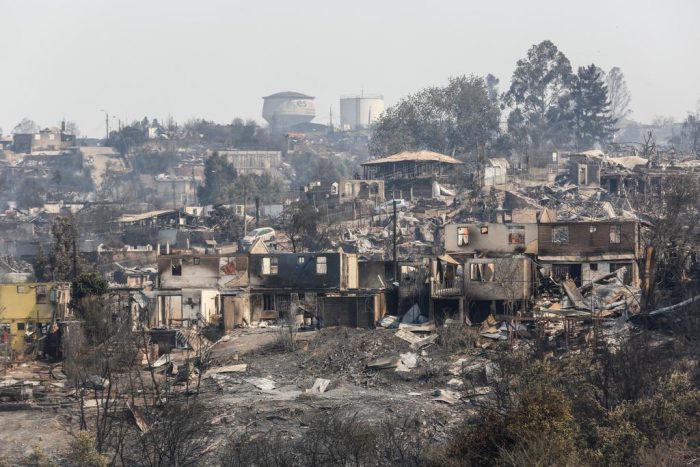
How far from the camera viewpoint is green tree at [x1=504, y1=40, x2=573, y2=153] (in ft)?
366

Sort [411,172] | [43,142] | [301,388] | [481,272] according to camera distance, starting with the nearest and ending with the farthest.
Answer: [301,388], [481,272], [411,172], [43,142]

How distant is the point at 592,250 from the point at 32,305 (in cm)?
1824

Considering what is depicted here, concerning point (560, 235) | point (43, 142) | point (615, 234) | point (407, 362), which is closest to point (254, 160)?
point (43, 142)

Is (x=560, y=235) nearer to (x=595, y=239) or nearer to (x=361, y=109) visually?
(x=595, y=239)

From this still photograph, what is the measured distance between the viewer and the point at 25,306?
162ft

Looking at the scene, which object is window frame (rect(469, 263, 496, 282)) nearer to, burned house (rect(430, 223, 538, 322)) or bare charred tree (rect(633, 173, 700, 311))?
burned house (rect(430, 223, 538, 322))

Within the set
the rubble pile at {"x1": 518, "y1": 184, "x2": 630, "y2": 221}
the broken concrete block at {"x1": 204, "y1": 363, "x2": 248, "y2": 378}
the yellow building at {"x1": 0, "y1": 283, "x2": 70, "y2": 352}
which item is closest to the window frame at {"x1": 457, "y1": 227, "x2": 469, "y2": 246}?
the broken concrete block at {"x1": 204, "y1": 363, "x2": 248, "y2": 378}

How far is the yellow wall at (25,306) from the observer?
48.8 m

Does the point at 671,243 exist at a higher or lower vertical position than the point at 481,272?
higher

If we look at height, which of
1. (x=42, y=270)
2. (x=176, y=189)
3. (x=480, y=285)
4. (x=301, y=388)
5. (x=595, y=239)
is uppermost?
(x=595, y=239)

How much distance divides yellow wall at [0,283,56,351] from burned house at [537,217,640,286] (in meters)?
16.0

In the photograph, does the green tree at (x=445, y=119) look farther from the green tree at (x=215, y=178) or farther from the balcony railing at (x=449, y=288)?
the balcony railing at (x=449, y=288)

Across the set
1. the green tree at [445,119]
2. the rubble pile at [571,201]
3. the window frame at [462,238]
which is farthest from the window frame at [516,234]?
the green tree at [445,119]

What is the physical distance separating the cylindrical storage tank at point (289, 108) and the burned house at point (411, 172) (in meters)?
103
